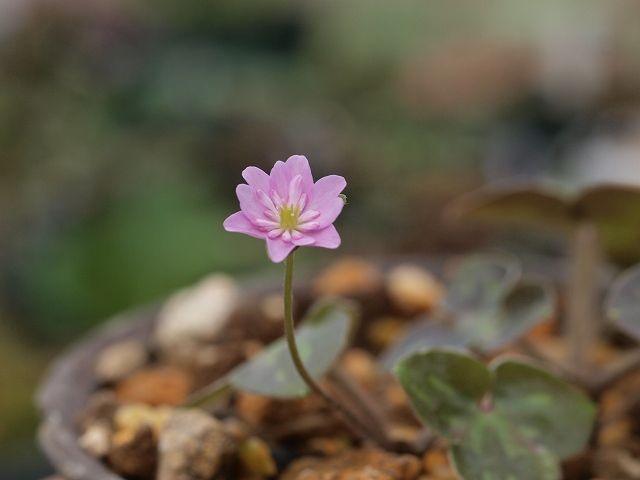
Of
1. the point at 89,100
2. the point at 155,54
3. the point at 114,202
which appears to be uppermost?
the point at 155,54

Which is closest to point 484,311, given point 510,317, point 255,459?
point 510,317

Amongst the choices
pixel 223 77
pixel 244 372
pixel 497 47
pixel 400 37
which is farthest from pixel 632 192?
pixel 400 37

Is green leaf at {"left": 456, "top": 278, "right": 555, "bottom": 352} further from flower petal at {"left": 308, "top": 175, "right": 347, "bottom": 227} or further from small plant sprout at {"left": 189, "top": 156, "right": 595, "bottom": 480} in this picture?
flower petal at {"left": 308, "top": 175, "right": 347, "bottom": 227}

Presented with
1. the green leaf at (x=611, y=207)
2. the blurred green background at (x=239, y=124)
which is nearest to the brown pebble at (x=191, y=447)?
the green leaf at (x=611, y=207)

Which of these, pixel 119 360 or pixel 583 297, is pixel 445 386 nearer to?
pixel 583 297

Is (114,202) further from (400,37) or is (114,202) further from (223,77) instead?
(400,37)

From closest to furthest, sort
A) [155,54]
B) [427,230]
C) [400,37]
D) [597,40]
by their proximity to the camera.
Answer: [427,230] < [155,54] < [597,40] < [400,37]
